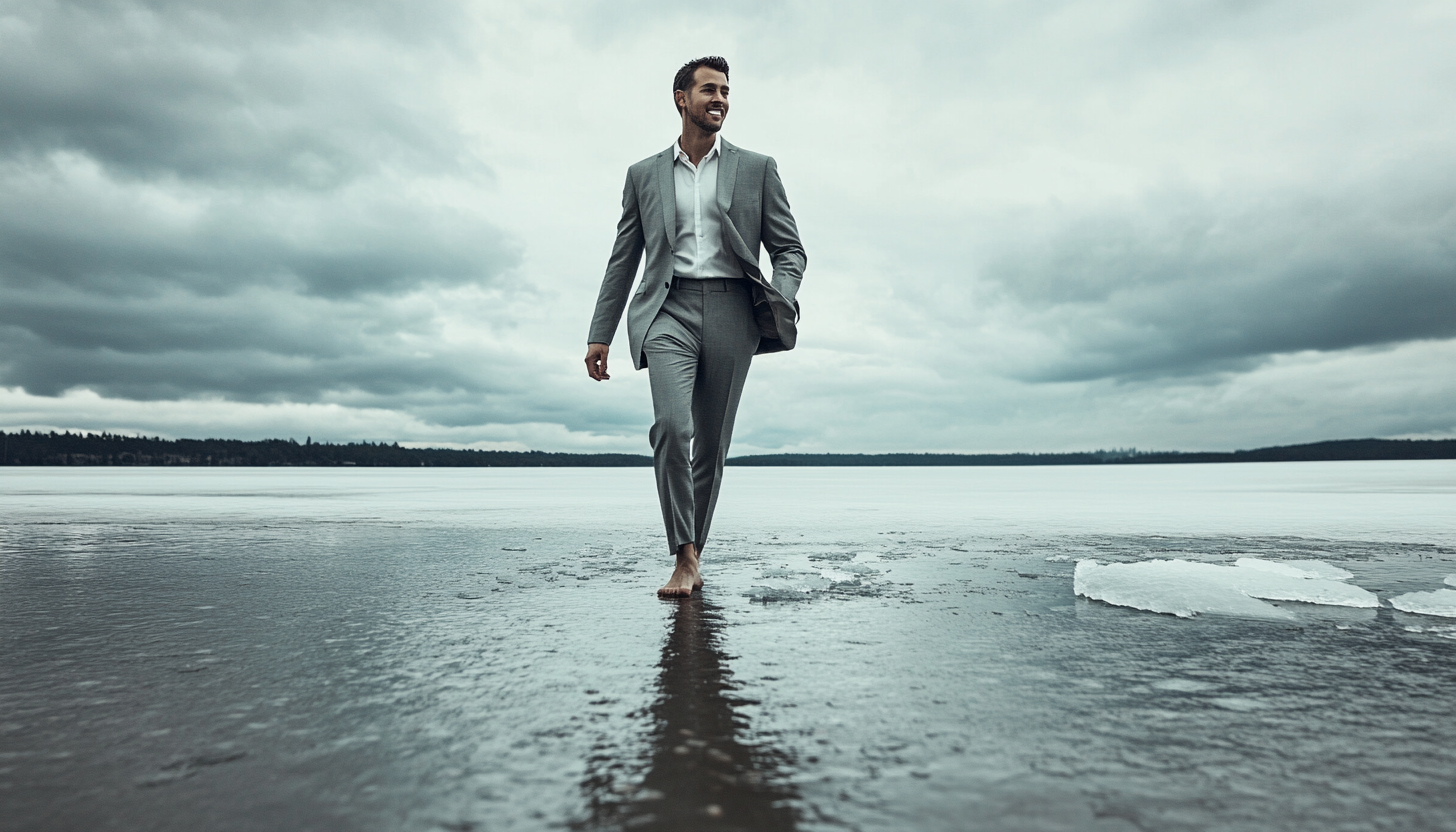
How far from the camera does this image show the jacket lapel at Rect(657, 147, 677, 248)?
3730 millimetres

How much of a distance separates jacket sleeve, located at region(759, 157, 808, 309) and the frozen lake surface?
4.42 ft

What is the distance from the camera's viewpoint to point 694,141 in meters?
3.83

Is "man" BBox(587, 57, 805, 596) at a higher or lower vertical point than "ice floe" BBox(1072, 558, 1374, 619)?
higher

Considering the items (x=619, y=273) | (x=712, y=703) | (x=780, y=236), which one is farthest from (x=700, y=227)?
(x=712, y=703)

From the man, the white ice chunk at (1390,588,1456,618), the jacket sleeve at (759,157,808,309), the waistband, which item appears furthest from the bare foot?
the white ice chunk at (1390,588,1456,618)

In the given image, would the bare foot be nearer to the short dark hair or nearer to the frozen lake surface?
the frozen lake surface

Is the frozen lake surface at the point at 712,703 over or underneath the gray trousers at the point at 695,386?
underneath

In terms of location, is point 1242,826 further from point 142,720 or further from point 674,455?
point 674,455

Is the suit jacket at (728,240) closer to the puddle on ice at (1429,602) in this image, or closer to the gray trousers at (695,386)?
the gray trousers at (695,386)

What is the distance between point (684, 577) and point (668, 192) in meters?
1.68

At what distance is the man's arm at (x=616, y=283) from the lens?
3.99 m

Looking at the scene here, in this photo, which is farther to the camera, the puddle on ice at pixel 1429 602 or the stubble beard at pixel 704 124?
the stubble beard at pixel 704 124

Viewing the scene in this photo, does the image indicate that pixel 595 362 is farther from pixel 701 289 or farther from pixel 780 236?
pixel 780 236

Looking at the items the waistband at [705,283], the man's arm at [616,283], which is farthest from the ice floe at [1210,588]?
the man's arm at [616,283]
